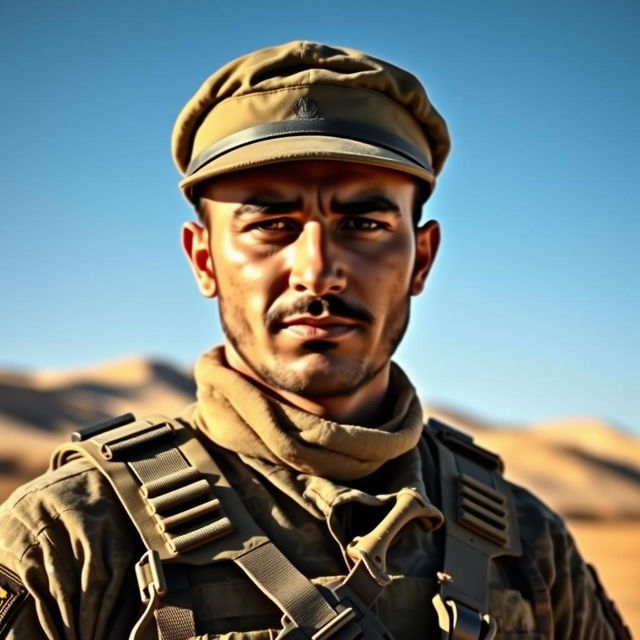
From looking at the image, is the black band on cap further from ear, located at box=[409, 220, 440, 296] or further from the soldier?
ear, located at box=[409, 220, 440, 296]

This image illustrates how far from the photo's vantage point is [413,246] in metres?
3.16

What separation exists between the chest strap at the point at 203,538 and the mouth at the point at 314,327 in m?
0.43

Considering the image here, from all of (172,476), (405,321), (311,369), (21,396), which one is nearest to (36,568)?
(172,476)

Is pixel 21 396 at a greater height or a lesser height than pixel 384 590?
greater

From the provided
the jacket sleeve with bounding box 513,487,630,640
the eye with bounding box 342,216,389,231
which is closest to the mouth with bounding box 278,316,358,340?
the eye with bounding box 342,216,389,231

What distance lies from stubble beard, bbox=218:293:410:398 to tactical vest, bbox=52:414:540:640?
11.2 inches

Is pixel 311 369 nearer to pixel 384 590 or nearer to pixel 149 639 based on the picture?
pixel 384 590

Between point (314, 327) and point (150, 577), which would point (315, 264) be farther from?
point (150, 577)

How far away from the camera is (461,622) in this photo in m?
2.77

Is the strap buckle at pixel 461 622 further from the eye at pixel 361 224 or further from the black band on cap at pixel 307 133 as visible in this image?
the black band on cap at pixel 307 133

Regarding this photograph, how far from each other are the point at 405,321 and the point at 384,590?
82 centimetres

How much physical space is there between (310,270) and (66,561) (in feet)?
3.25

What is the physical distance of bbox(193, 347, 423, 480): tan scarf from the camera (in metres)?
2.89

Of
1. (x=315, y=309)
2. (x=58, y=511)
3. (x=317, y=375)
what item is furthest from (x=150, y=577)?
(x=315, y=309)
